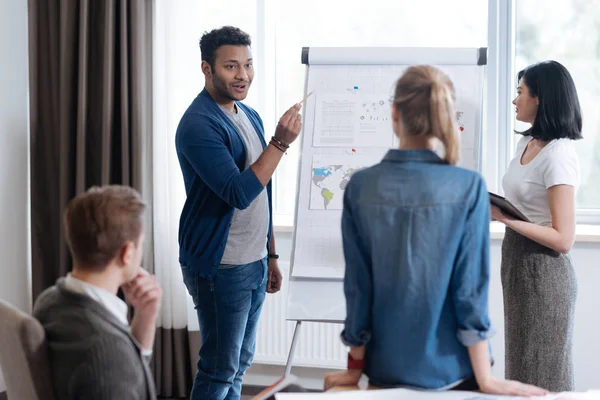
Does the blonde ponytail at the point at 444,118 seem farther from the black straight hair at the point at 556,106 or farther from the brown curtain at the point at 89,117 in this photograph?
the brown curtain at the point at 89,117

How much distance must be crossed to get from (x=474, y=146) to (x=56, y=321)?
1444mm

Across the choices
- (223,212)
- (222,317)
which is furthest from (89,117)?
(222,317)

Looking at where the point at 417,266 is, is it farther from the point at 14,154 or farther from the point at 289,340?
the point at 14,154

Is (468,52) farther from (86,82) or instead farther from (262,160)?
(86,82)

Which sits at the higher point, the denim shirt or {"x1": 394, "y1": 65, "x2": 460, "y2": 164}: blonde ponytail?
{"x1": 394, "y1": 65, "x2": 460, "y2": 164}: blonde ponytail

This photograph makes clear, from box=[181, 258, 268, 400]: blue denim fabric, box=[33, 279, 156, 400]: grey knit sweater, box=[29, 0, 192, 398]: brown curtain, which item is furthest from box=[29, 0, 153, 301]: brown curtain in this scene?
box=[33, 279, 156, 400]: grey knit sweater

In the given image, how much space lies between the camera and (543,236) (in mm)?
2074

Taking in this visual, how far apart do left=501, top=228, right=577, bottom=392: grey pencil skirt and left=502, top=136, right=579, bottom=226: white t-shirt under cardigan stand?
0.30 ft

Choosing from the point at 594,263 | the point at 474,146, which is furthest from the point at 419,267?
the point at 594,263

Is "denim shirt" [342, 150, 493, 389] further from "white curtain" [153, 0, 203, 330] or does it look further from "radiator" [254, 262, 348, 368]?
"white curtain" [153, 0, 203, 330]

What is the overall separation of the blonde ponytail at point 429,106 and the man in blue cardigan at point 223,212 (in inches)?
27.0

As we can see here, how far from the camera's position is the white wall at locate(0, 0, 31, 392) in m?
3.21

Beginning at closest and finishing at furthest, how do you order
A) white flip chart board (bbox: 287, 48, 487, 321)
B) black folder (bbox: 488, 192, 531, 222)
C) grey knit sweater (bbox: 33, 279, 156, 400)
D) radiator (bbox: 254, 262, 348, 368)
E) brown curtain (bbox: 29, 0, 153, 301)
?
grey knit sweater (bbox: 33, 279, 156, 400), black folder (bbox: 488, 192, 531, 222), white flip chart board (bbox: 287, 48, 487, 321), brown curtain (bbox: 29, 0, 153, 301), radiator (bbox: 254, 262, 348, 368)

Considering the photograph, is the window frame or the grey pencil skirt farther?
the window frame
